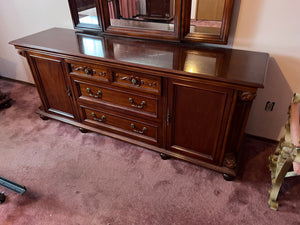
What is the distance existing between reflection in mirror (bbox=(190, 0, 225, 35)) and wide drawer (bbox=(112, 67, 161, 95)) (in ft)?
1.65

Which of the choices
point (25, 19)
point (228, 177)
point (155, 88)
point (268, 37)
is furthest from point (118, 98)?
point (25, 19)

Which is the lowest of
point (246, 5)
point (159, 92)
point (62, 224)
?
point (62, 224)

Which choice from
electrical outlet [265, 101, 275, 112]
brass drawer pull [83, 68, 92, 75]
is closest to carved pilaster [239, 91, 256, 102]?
electrical outlet [265, 101, 275, 112]

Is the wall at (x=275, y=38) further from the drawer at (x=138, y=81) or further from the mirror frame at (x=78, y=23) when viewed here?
the mirror frame at (x=78, y=23)

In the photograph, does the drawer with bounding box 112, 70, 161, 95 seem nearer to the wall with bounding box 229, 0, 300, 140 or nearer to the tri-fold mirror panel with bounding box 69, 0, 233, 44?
the tri-fold mirror panel with bounding box 69, 0, 233, 44

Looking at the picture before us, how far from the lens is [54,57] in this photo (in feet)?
5.55

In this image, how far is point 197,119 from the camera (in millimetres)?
1460

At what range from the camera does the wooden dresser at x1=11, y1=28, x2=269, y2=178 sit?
130cm

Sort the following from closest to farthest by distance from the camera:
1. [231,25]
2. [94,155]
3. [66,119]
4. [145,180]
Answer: [231,25] < [145,180] < [94,155] < [66,119]

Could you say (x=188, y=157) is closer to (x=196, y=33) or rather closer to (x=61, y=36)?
(x=196, y=33)

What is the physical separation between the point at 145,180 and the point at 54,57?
3.88 ft

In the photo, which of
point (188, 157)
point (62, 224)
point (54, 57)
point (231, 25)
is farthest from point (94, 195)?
point (231, 25)

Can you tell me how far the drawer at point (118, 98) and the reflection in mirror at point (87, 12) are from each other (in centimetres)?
56

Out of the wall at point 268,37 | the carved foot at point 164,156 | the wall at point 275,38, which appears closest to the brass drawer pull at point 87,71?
the wall at point 268,37
